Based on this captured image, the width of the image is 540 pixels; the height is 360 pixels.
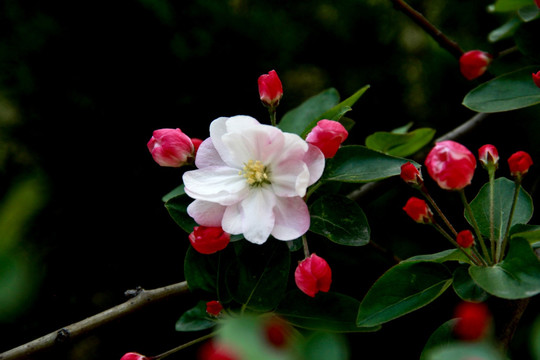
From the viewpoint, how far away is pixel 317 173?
726 mm

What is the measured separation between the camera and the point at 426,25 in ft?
3.50

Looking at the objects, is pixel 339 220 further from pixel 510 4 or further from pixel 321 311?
pixel 510 4

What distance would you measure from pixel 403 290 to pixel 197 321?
40 cm

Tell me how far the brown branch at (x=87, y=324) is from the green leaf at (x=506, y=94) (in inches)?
25.1

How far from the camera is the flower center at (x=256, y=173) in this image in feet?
2.56

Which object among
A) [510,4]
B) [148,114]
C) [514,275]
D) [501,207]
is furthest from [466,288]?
[148,114]

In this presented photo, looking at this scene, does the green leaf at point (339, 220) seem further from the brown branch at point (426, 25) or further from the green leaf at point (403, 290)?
the brown branch at point (426, 25)

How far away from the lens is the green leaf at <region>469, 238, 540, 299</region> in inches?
23.9

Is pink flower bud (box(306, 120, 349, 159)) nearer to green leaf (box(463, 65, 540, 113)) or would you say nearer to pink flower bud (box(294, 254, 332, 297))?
pink flower bud (box(294, 254, 332, 297))

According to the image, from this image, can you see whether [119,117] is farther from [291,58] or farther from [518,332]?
[518,332]

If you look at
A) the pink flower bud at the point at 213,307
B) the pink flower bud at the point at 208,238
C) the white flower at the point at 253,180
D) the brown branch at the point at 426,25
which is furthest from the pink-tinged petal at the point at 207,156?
the brown branch at the point at 426,25

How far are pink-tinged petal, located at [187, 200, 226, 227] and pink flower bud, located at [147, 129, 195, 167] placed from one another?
9cm

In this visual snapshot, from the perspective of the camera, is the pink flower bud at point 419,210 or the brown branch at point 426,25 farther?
the brown branch at point 426,25

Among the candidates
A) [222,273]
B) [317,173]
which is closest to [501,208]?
[317,173]
